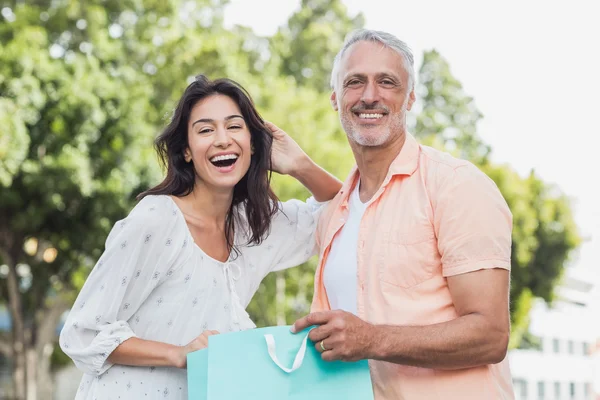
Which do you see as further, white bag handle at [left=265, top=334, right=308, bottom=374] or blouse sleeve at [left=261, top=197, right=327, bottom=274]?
blouse sleeve at [left=261, top=197, right=327, bottom=274]

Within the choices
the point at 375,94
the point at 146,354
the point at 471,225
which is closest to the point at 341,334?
the point at 471,225

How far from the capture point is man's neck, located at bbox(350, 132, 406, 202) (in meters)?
3.64

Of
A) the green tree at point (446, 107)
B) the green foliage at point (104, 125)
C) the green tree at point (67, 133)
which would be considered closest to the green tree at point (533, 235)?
the green foliage at point (104, 125)

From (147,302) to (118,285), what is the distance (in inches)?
7.8

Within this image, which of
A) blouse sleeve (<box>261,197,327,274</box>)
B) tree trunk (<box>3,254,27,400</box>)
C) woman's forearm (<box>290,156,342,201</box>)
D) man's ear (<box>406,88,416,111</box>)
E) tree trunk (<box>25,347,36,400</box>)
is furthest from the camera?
tree trunk (<box>25,347,36,400</box>)

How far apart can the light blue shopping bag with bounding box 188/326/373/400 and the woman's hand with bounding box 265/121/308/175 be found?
1.40 m

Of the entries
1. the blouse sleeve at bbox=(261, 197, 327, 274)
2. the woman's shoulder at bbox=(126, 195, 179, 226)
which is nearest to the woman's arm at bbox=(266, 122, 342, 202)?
the blouse sleeve at bbox=(261, 197, 327, 274)

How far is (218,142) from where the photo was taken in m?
3.73

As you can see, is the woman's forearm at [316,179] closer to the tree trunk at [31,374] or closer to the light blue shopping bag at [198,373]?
the light blue shopping bag at [198,373]

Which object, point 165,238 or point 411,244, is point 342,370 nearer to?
point 411,244

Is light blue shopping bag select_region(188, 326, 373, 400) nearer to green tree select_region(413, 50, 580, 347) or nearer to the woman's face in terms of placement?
the woman's face

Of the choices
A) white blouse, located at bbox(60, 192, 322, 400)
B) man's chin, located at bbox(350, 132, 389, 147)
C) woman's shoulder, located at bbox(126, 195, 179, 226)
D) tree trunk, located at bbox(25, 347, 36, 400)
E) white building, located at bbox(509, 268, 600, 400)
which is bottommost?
white building, located at bbox(509, 268, 600, 400)

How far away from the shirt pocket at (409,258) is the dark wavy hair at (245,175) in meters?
0.85

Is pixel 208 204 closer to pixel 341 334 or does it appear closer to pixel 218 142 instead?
pixel 218 142
